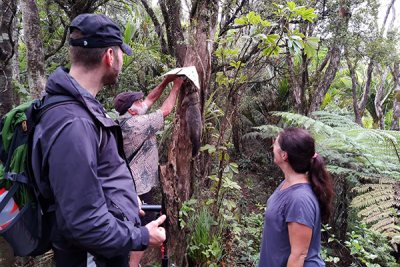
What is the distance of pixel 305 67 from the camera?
4.63m

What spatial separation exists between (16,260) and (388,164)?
196 inches

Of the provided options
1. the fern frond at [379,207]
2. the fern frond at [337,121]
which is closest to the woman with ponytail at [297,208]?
the fern frond at [379,207]

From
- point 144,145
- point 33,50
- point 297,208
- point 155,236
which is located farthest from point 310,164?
point 33,50

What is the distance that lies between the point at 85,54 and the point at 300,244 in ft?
5.07

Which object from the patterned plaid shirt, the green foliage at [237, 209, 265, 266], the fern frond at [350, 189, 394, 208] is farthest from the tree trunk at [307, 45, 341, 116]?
the patterned plaid shirt

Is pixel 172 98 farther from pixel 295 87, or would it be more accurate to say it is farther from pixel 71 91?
pixel 295 87

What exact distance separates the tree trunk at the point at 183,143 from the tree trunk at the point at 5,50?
2.24 metres

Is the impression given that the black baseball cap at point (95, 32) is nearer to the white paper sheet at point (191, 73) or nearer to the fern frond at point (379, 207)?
the white paper sheet at point (191, 73)

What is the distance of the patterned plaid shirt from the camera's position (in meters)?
2.17

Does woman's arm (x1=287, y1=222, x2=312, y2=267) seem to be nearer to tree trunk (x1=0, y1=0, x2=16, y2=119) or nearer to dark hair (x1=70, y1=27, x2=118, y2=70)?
dark hair (x1=70, y1=27, x2=118, y2=70)

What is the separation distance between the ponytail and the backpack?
4.77ft

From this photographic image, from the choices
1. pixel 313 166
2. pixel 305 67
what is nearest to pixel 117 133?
pixel 313 166

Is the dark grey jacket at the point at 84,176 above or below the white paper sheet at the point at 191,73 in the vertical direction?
below

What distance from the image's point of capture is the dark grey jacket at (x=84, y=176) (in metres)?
0.88
